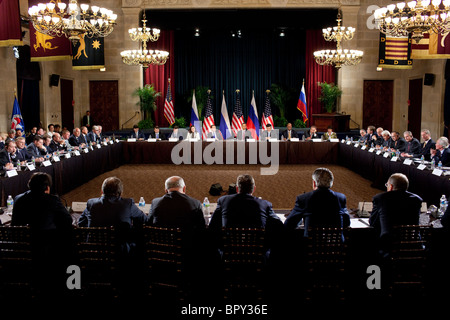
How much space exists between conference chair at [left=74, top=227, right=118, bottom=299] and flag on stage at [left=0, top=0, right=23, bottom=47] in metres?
5.94

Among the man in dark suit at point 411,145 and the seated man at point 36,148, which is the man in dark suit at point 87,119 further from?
the man in dark suit at point 411,145

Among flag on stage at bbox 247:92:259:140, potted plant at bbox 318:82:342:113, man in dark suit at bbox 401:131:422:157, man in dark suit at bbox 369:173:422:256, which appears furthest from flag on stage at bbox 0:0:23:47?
potted plant at bbox 318:82:342:113

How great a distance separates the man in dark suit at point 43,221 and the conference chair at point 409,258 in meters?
2.73

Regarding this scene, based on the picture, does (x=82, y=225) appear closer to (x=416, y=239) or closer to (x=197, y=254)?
(x=197, y=254)

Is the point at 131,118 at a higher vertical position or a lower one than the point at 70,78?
lower

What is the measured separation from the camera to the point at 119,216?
3713 mm

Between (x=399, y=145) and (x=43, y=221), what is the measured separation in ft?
25.5

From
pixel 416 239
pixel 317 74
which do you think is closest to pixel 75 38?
pixel 416 239

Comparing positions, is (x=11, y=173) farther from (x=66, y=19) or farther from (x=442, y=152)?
(x=442, y=152)

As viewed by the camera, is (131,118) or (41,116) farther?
(131,118)

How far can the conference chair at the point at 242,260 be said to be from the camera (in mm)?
3510

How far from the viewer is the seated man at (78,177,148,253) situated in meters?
3.71

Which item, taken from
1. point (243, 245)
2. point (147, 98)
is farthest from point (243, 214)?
point (147, 98)

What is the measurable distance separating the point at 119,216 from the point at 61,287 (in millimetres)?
883
